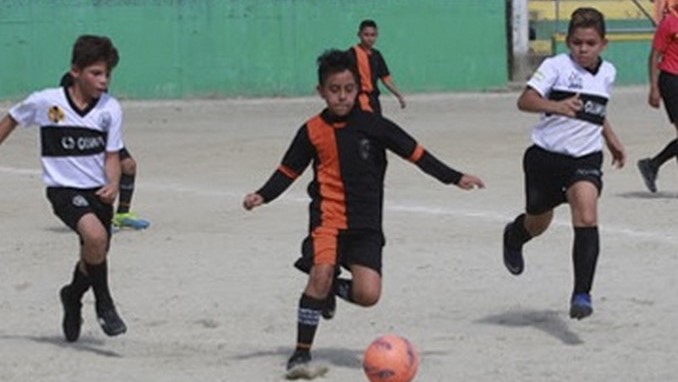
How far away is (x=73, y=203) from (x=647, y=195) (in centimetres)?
741

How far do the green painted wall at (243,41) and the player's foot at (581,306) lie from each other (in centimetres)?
2043

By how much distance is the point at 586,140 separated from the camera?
885cm

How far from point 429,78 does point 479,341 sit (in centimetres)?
2178

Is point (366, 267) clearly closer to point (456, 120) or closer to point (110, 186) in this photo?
point (110, 186)

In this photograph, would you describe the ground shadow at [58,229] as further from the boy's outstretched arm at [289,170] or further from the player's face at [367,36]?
the boy's outstretched arm at [289,170]

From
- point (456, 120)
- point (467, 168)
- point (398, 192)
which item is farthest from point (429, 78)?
point (398, 192)

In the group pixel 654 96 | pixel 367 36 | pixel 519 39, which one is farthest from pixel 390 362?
pixel 519 39

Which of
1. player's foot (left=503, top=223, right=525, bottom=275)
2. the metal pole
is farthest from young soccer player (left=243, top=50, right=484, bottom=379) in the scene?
the metal pole

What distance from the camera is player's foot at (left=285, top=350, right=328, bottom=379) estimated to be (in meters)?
7.69

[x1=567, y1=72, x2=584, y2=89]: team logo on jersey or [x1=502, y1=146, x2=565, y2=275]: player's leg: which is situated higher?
[x1=567, y1=72, x2=584, y2=89]: team logo on jersey

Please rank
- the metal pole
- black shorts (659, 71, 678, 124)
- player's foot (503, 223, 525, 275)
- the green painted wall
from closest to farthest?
player's foot (503, 223, 525, 275) < black shorts (659, 71, 678, 124) < the green painted wall < the metal pole

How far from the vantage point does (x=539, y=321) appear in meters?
9.10

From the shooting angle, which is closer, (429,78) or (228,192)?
(228,192)

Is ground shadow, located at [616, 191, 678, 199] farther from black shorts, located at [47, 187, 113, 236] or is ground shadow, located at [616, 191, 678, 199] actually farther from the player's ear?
the player's ear
